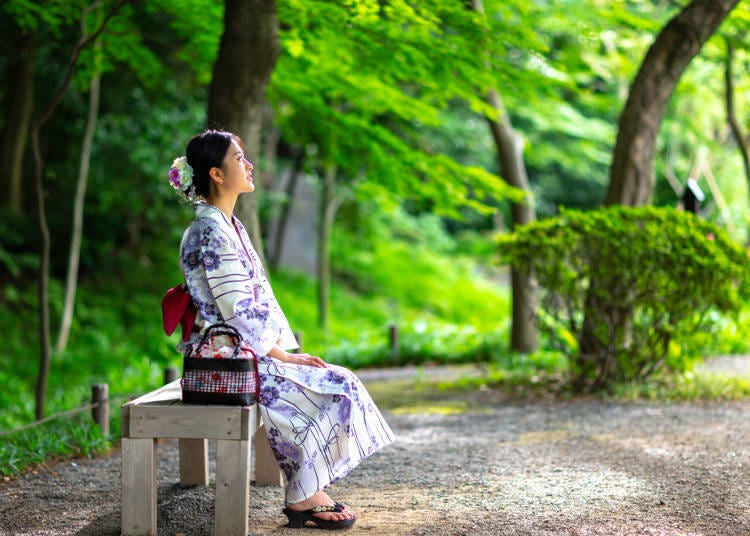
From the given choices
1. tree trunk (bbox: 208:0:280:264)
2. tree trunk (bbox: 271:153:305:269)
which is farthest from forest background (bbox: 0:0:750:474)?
tree trunk (bbox: 271:153:305:269)

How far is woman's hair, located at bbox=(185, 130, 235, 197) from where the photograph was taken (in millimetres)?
3998

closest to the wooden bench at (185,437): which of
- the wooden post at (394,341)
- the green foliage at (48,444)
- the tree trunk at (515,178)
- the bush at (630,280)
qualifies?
the green foliage at (48,444)

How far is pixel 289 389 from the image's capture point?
3883 millimetres

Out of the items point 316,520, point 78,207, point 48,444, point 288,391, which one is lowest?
point 48,444

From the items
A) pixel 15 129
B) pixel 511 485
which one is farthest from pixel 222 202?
pixel 15 129

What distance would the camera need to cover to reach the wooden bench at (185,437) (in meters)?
3.67

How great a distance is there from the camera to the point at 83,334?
43.1ft

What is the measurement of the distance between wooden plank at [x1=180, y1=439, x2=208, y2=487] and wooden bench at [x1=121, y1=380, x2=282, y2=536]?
33.9 inches

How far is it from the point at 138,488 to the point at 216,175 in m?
1.49

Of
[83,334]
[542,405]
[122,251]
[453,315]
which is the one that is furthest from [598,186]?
[542,405]

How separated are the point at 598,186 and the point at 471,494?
23736 millimetres

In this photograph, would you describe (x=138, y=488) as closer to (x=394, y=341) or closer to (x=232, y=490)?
(x=232, y=490)

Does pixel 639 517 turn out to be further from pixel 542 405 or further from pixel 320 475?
pixel 542 405

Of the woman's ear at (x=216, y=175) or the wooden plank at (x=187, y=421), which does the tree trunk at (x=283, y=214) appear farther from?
the wooden plank at (x=187, y=421)
